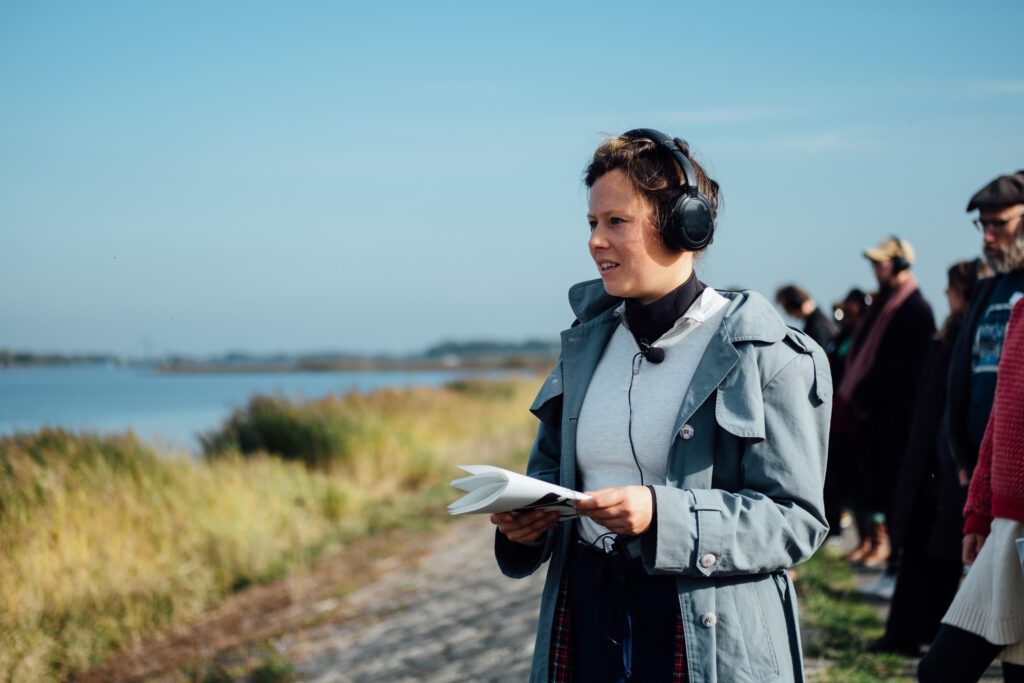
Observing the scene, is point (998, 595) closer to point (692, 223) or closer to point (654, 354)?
point (654, 354)

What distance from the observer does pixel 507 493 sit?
200 centimetres

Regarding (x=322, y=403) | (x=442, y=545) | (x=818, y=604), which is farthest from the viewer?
(x=322, y=403)

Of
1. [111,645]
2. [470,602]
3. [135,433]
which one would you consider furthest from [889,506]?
[135,433]

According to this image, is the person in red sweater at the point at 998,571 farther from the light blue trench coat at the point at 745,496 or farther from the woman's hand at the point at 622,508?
the woman's hand at the point at 622,508

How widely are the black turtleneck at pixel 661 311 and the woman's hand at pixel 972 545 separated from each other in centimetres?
160

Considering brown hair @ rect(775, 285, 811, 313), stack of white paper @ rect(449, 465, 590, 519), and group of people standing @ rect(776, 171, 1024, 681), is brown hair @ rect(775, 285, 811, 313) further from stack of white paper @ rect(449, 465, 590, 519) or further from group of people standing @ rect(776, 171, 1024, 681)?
stack of white paper @ rect(449, 465, 590, 519)

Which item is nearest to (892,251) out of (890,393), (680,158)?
(890,393)

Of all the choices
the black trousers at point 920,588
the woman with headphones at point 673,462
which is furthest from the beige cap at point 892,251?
the woman with headphones at point 673,462

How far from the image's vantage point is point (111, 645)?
7.54 m

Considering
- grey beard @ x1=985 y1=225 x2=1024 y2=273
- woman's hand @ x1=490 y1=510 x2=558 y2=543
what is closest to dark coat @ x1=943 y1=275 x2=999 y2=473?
grey beard @ x1=985 y1=225 x2=1024 y2=273

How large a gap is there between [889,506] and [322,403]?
12678 mm

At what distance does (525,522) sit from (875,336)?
5.20m

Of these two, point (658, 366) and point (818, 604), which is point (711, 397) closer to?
point (658, 366)

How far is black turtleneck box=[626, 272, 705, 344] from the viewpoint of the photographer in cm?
238
